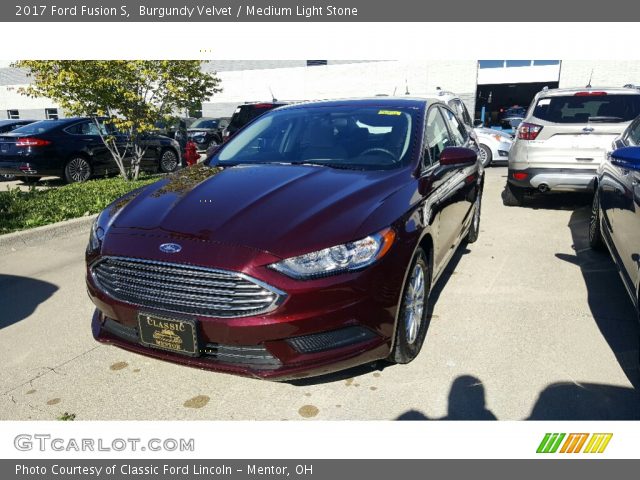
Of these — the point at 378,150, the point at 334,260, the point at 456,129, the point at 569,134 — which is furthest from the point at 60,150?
the point at 334,260

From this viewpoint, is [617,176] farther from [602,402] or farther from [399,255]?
[399,255]

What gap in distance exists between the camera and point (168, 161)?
12094 millimetres

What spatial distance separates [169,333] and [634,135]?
4.12m

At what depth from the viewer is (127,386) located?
2.93 m

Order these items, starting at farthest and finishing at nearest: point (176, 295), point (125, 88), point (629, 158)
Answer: point (125, 88), point (629, 158), point (176, 295)

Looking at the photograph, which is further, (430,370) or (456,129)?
(456,129)

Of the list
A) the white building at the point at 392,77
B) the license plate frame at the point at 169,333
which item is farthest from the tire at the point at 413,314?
the white building at the point at 392,77

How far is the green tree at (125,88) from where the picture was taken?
8125 millimetres

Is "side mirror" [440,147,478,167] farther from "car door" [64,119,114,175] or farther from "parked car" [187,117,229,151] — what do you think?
"parked car" [187,117,229,151]

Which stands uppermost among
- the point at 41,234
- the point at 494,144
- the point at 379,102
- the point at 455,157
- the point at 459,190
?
the point at 379,102

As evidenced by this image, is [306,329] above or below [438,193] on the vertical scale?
below

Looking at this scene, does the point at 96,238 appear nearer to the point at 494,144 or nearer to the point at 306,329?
the point at 306,329

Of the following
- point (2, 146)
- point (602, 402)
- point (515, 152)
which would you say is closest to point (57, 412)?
point (602, 402)

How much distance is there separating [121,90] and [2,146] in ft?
10.0
